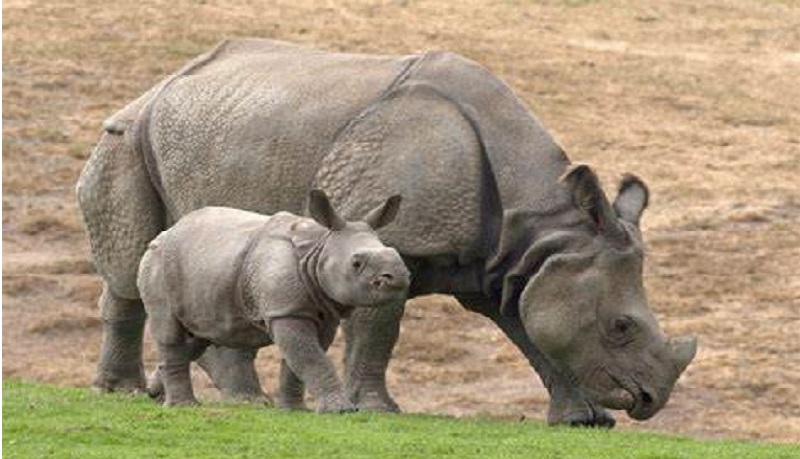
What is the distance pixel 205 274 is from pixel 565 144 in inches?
746

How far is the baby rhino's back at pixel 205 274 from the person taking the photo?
15859 millimetres

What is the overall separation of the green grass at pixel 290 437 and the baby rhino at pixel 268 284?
0.31 metres

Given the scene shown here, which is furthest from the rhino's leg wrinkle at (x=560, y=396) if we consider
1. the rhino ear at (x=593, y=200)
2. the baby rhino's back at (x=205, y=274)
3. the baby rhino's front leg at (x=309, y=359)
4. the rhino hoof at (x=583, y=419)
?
the baby rhino's back at (x=205, y=274)

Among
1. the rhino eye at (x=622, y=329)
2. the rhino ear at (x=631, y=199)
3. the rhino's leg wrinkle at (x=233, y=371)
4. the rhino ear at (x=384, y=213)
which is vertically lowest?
the rhino's leg wrinkle at (x=233, y=371)

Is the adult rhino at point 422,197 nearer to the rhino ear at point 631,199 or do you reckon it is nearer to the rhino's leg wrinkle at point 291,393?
the rhino ear at point 631,199

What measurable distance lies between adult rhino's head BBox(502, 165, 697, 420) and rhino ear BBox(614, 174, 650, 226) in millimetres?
247

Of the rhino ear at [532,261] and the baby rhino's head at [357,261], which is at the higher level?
the baby rhino's head at [357,261]

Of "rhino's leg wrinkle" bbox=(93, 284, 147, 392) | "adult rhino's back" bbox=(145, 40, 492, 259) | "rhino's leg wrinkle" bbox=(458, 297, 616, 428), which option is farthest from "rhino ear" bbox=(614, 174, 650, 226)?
"rhino's leg wrinkle" bbox=(93, 284, 147, 392)

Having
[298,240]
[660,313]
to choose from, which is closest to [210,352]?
[298,240]

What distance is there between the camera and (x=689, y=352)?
16406 mm

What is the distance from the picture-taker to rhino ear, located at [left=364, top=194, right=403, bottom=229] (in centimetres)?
1582

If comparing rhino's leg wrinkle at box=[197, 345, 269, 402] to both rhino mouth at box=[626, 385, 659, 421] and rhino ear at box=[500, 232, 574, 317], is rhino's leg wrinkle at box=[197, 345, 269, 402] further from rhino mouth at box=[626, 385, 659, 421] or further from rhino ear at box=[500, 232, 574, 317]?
rhino mouth at box=[626, 385, 659, 421]

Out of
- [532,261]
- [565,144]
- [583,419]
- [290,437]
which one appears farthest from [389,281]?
[565,144]

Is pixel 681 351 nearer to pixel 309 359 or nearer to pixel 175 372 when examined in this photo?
pixel 309 359
